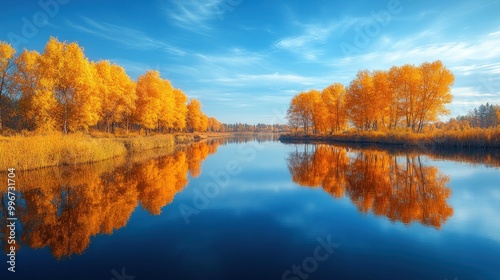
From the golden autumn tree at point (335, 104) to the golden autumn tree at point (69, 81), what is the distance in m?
45.9

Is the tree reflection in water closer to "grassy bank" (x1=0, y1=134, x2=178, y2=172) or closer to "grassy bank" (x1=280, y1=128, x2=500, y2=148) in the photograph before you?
"grassy bank" (x1=280, y1=128, x2=500, y2=148)

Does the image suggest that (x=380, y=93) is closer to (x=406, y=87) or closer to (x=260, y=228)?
(x=406, y=87)

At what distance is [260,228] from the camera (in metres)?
8.60

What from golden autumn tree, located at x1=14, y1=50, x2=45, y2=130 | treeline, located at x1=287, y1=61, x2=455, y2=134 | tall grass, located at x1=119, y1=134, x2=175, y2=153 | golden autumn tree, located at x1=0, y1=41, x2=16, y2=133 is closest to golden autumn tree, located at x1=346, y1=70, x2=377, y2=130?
treeline, located at x1=287, y1=61, x2=455, y2=134

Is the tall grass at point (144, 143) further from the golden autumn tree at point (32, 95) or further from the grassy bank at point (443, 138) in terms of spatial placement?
the grassy bank at point (443, 138)

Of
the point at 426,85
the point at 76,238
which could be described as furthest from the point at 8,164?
the point at 426,85

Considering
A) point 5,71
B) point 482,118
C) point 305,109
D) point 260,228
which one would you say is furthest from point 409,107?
point 482,118

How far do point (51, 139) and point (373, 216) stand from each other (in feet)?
72.3

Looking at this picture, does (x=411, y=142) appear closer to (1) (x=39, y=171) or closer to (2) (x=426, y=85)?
(2) (x=426, y=85)

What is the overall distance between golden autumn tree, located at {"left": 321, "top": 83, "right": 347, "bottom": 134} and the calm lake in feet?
153

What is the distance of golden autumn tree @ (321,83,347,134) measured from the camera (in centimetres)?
6059

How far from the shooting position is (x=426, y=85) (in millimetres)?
41500

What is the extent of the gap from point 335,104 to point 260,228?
56.7 metres

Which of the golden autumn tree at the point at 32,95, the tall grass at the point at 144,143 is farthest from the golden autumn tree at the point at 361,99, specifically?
the golden autumn tree at the point at 32,95
